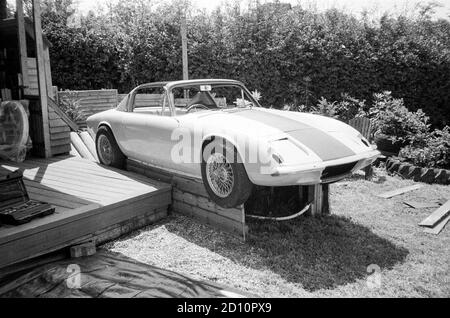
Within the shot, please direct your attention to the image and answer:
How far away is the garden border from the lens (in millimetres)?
6141

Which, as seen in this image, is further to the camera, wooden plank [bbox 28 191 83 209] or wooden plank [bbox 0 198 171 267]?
wooden plank [bbox 28 191 83 209]

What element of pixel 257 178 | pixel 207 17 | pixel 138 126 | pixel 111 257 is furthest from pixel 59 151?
pixel 207 17

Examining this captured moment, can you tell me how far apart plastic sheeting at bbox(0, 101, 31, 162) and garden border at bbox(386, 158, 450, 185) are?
618cm

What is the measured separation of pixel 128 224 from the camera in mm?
4273

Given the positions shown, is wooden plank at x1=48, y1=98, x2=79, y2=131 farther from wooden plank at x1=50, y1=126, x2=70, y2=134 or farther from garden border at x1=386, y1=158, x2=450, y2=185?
garden border at x1=386, y1=158, x2=450, y2=185

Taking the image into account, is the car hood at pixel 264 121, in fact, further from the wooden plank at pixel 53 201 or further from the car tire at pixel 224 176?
the wooden plank at pixel 53 201

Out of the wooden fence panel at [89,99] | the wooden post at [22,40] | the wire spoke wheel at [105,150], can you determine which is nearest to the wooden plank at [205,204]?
the wire spoke wheel at [105,150]

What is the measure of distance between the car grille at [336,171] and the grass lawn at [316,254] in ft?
2.39

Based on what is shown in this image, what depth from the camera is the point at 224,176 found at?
12.3ft

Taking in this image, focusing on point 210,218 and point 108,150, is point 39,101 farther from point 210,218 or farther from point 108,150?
point 210,218

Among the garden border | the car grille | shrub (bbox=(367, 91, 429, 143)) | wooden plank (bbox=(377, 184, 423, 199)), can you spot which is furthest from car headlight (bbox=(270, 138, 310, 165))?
shrub (bbox=(367, 91, 429, 143))

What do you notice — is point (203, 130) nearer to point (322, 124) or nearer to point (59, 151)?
point (322, 124)

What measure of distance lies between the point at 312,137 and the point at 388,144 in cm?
454

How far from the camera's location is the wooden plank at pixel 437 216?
437 cm
